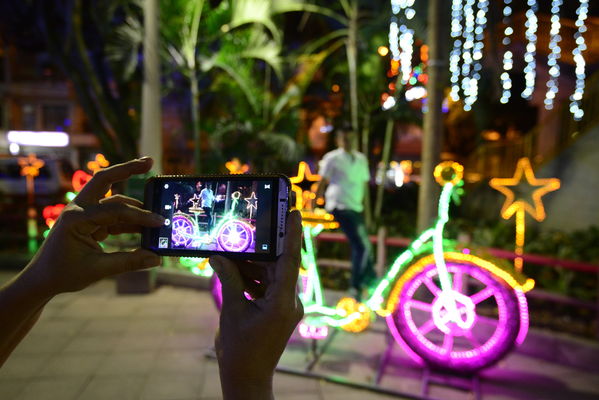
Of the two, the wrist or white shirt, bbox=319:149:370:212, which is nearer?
the wrist

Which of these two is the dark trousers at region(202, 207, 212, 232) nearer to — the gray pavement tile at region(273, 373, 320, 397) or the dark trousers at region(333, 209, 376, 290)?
the gray pavement tile at region(273, 373, 320, 397)

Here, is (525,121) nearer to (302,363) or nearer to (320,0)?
(320,0)

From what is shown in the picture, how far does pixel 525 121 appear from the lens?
15586 mm

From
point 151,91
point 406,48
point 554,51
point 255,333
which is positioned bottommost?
point 255,333

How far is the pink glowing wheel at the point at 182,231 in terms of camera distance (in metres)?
1.64

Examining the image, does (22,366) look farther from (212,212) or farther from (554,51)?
(554,51)

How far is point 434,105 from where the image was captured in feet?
14.4

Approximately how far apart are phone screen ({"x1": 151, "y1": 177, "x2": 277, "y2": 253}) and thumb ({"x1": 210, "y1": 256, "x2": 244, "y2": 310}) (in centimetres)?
38

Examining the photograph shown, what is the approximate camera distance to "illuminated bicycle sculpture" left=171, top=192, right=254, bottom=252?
161cm

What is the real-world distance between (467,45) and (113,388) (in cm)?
537

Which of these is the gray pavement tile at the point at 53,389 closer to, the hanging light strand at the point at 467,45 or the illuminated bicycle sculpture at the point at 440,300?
the illuminated bicycle sculpture at the point at 440,300

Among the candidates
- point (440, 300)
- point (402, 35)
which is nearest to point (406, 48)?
→ point (402, 35)

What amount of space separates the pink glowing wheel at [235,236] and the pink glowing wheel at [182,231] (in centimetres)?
11

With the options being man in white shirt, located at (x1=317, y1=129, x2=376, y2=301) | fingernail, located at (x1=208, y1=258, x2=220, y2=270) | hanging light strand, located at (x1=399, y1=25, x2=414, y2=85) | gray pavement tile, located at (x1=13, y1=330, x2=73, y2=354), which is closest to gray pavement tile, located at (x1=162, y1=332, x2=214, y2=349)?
gray pavement tile, located at (x1=13, y1=330, x2=73, y2=354)
